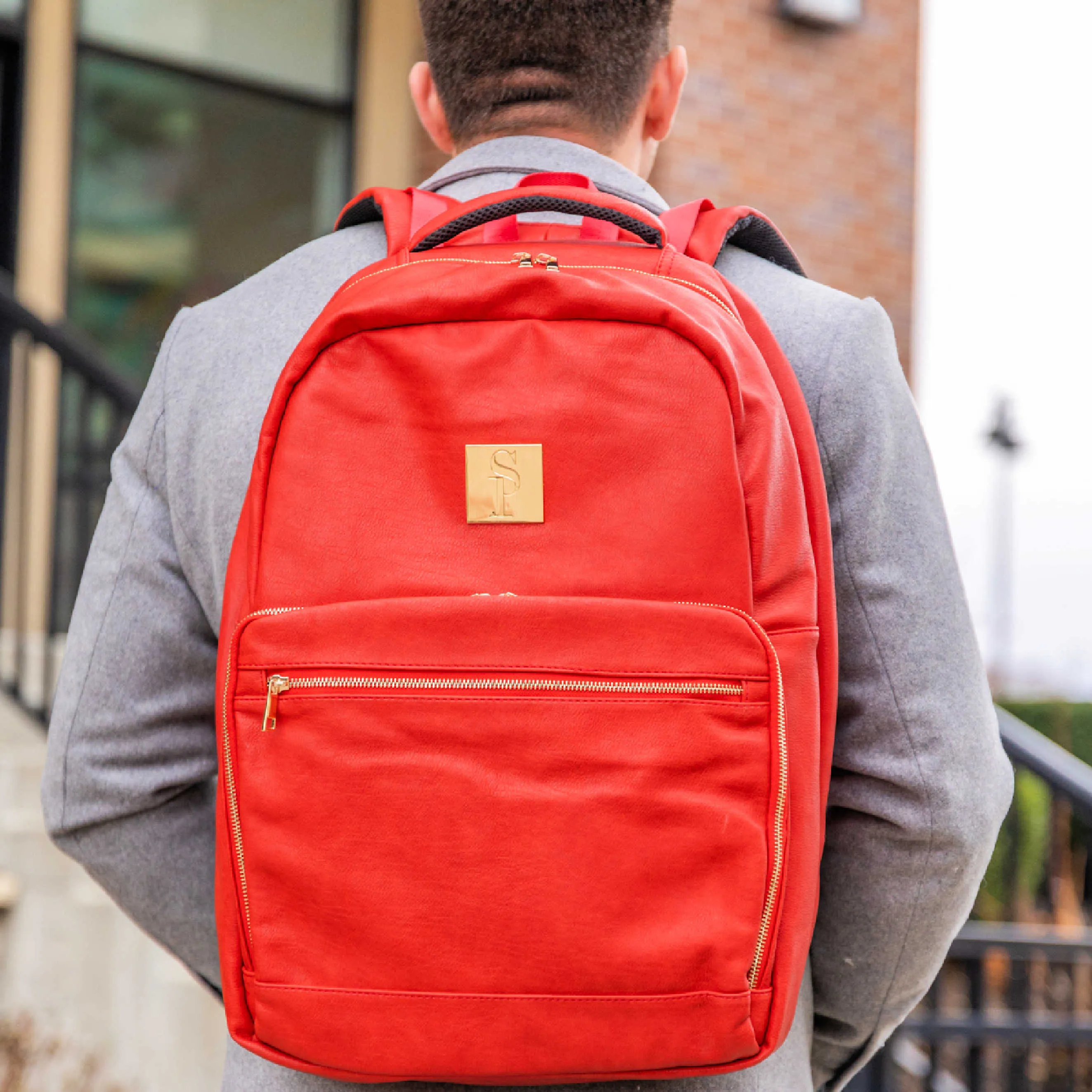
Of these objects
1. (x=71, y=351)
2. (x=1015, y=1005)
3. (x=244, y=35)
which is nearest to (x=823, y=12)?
(x=244, y=35)

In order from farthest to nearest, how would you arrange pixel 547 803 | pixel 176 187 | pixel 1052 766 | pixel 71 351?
1. pixel 176 187
2. pixel 71 351
3. pixel 1052 766
4. pixel 547 803

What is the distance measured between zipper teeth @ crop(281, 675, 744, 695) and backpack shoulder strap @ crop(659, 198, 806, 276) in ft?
1.42

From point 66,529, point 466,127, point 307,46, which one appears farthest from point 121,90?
point 466,127

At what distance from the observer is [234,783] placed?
1083mm

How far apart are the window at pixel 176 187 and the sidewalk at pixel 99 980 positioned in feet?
8.62

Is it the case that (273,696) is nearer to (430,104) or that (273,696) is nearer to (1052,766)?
(430,104)

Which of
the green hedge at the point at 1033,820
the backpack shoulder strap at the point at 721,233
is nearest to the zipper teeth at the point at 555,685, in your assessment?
the backpack shoulder strap at the point at 721,233

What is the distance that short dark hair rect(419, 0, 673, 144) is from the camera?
4.07 ft

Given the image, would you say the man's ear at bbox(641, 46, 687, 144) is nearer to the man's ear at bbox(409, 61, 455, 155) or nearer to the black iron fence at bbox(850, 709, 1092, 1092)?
the man's ear at bbox(409, 61, 455, 155)

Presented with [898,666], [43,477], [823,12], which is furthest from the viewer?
[823,12]

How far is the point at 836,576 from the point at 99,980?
312cm

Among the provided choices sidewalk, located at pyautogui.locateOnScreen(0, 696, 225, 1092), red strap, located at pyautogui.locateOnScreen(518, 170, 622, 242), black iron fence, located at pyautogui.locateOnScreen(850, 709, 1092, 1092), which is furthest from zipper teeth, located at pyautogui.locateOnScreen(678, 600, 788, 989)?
sidewalk, located at pyautogui.locateOnScreen(0, 696, 225, 1092)

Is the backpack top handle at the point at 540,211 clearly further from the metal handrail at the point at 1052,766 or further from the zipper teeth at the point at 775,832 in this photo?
the metal handrail at the point at 1052,766

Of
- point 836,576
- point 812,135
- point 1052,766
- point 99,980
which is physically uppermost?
point 812,135
